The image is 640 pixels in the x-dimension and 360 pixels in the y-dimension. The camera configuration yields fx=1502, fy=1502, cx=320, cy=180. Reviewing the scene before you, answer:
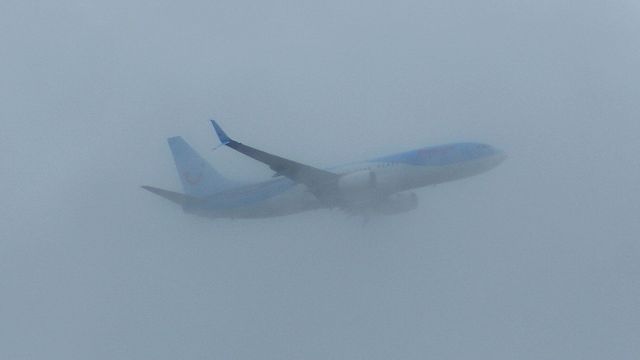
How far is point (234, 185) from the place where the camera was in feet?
322

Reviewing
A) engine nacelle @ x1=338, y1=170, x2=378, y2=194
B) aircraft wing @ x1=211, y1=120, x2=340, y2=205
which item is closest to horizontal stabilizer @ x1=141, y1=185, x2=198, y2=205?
aircraft wing @ x1=211, y1=120, x2=340, y2=205

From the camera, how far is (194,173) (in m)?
104

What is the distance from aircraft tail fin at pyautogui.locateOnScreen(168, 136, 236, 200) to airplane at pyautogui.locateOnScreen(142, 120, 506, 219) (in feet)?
10.7

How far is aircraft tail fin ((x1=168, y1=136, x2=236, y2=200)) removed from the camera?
101250 mm

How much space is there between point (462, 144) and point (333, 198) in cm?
865

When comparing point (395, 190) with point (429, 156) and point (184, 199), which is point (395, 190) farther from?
point (184, 199)

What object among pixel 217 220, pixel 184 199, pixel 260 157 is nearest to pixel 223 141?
pixel 260 157

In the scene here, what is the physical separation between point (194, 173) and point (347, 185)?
17.1 meters

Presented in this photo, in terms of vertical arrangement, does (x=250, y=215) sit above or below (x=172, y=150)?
below

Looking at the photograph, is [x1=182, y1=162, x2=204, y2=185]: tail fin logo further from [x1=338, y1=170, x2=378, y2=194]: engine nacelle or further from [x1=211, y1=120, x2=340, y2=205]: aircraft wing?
[x1=338, y1=170, x2=378, y2=194]: engine nacelle

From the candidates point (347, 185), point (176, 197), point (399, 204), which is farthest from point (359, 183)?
point (176, 197)

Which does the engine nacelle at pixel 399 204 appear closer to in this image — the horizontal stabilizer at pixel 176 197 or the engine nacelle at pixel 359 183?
the engine nacelle at pixel 359 183

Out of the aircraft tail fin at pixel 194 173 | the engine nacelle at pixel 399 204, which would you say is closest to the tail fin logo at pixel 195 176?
the aircraft tail fin at pixel 194 173

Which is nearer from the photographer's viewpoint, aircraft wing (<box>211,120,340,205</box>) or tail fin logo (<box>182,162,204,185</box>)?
aircraft wing (<box>211,120,340,205</box>)
